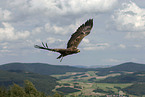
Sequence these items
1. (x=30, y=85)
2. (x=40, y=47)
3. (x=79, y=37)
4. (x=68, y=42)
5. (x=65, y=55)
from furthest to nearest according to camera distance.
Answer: (x=30, y=85) < (x=79, y=37) < (x=68, y=42) < (x=65, y=55) < (x=40, y=47)

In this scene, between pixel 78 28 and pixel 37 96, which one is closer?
pixel 78 28

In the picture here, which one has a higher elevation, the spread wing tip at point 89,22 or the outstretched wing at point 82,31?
the spread wing tip at point 89,22

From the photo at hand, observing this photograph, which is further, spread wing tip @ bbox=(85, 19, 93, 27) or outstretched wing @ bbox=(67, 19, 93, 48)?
spread wing tip @ bbox=(85, 19, 93, 27)

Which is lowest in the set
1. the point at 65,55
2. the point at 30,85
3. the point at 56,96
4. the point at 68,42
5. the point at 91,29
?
the point at 56,96

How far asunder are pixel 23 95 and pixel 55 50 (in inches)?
4815

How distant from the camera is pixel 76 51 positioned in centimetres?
1167

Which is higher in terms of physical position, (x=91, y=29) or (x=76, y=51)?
(x=91, y=29)

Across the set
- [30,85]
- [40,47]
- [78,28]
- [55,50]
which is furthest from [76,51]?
[30,85]

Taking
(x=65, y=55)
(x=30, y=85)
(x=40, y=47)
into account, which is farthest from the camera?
(x=30, y=85)

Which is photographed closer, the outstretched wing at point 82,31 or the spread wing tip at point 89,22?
the outstretched wing at point 82,31

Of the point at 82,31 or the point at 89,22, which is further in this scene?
the point at 82,31

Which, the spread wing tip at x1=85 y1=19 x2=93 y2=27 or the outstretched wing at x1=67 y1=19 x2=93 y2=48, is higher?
the spread wing tip at x1=85 y1=19 x2=93 y2=27

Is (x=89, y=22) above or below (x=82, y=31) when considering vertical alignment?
above

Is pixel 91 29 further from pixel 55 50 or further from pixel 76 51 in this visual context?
pixel 55 50
